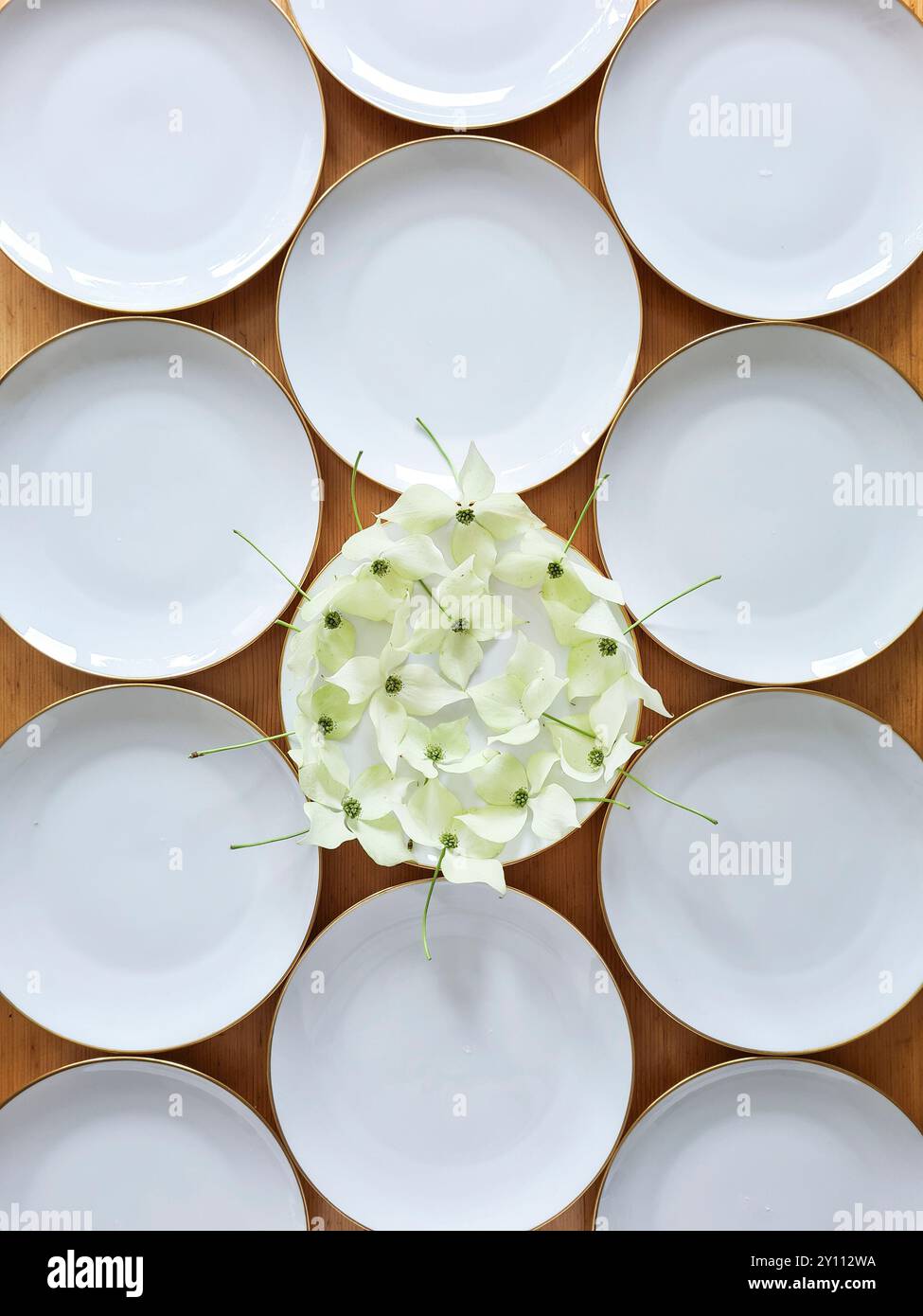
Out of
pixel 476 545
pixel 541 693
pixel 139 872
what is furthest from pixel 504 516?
pixel 139 872

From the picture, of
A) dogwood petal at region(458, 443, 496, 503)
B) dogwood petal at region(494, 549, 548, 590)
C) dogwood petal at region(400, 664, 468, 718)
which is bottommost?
dogwood petal at region(400, 664, 468, 718)

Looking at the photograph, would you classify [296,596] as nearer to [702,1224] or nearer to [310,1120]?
[310,1120]

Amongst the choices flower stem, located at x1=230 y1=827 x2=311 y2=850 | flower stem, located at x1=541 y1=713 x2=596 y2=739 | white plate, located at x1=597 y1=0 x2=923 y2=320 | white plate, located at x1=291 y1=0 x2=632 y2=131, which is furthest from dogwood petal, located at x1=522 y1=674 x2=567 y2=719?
white plate, located at x1=291 y1=0 x2=632 y2=131

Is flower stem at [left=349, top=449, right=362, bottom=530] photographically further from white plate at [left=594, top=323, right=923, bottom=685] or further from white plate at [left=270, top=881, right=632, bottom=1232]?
white plate at [left=270, top=881, right=632, bottom=1232]

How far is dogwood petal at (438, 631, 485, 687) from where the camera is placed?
0.61 meters

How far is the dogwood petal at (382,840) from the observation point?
60 centimetres

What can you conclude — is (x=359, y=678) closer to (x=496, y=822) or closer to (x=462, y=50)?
(x=496, y=822)

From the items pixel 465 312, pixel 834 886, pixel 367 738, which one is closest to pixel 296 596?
pixel 367 738

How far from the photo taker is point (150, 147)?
0.76m

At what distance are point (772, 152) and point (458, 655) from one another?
52cm

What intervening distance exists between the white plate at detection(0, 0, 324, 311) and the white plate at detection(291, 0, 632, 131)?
0.05m

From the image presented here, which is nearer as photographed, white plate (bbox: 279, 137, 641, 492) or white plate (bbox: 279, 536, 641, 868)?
white plate (bbox: 279, 536, 641, 868)

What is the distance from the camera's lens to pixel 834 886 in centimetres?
77

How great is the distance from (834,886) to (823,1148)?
0.22m
